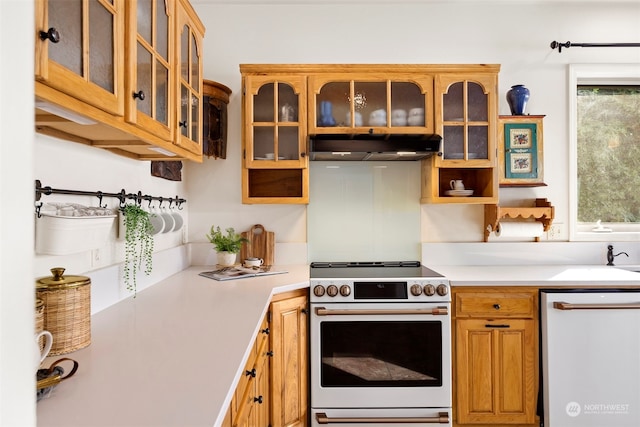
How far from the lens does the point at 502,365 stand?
7.12 ft

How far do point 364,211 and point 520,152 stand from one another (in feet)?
3.49

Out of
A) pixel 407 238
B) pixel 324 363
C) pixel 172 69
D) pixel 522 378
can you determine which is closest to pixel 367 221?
pixel 407 238

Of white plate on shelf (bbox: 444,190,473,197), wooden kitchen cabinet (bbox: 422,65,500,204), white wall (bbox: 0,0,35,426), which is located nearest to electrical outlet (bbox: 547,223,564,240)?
wooden kitchen cabinet (bbox: 422,65,500,204)

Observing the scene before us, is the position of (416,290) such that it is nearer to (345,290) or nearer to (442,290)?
(442,290)

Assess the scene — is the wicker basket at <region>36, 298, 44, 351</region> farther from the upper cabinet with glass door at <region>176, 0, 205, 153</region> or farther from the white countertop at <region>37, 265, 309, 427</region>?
the upper cabinet with glass door at <region>176, 0, 205, 153</region>

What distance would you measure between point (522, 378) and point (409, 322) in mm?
680

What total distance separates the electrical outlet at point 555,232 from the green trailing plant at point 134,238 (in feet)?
8.24

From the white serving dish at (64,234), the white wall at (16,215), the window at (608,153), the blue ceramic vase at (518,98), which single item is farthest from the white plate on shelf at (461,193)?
the white wall at (16,215)

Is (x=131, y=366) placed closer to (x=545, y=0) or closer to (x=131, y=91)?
(x=131, y=91)

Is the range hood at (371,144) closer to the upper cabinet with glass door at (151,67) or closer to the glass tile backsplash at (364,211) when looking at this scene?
the glass tile backsplash at (364,211)

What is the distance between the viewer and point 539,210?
2.61 m

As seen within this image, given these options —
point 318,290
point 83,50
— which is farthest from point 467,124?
point 83,50

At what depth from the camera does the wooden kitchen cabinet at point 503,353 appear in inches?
85.4

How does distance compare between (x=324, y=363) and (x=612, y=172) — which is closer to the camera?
(x=324, y=363)
